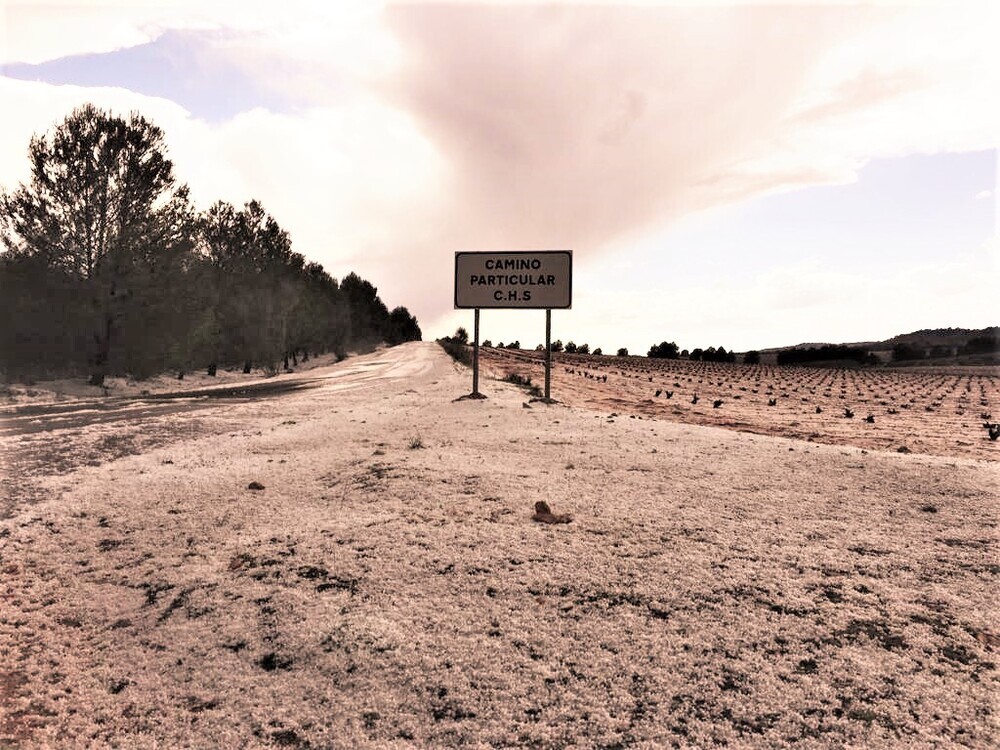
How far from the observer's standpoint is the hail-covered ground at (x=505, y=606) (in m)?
1.90

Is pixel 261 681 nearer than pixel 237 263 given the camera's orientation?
Yes

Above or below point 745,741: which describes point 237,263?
above

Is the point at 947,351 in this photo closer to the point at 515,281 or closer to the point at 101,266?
the point at 515,281

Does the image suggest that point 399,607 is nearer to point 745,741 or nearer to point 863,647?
point 745,741

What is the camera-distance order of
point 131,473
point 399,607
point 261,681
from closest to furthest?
1. point 261,681
2. point 399,607
3. point 131,473

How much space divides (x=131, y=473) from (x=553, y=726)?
523cm

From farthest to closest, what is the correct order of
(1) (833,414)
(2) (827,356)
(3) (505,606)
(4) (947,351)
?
(4) (947,351)
(2) (827,356)
(1) (833,414)
(3) (505,606)

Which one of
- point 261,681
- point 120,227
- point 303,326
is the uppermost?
point 120,227

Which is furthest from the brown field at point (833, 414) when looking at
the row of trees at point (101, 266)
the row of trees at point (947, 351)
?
the row of trees at point (947, 351)

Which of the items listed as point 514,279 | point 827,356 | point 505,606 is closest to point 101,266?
point 514,279

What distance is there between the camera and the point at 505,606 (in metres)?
2.57

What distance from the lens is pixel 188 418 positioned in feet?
30.1

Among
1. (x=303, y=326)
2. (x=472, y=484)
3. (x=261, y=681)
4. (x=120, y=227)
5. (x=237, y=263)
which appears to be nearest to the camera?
(x=261, y=681)

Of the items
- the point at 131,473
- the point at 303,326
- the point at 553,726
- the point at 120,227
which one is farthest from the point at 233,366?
the point at 553,726
